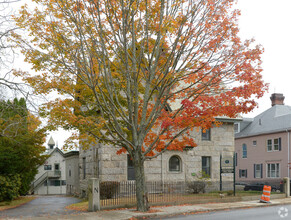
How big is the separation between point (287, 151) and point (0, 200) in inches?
1202

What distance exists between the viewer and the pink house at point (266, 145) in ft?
129

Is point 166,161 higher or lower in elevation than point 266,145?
lower

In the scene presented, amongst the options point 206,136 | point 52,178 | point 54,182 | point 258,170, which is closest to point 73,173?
point 206,136

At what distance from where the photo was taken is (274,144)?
4084 centimetres

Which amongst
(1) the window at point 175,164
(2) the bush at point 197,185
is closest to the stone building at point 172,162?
(1) the window at point 175,164

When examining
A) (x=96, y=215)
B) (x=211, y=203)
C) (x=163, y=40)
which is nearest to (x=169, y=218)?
(x=96, y=215)

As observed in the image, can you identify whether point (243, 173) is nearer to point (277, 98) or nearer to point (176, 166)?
point (277, 98)

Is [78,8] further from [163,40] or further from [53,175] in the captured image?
[53,175]

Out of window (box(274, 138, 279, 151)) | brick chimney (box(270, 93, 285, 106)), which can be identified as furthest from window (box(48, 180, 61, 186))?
brick chimney (box(270, 93, 285, 106))

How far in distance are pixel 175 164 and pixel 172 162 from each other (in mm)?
332

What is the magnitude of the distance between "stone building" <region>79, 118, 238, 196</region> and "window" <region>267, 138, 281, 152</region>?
13.7 m

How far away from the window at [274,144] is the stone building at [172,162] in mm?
13658

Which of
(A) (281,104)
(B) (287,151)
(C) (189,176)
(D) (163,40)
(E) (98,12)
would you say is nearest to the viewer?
(E) (98,12)

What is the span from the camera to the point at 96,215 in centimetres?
1473
